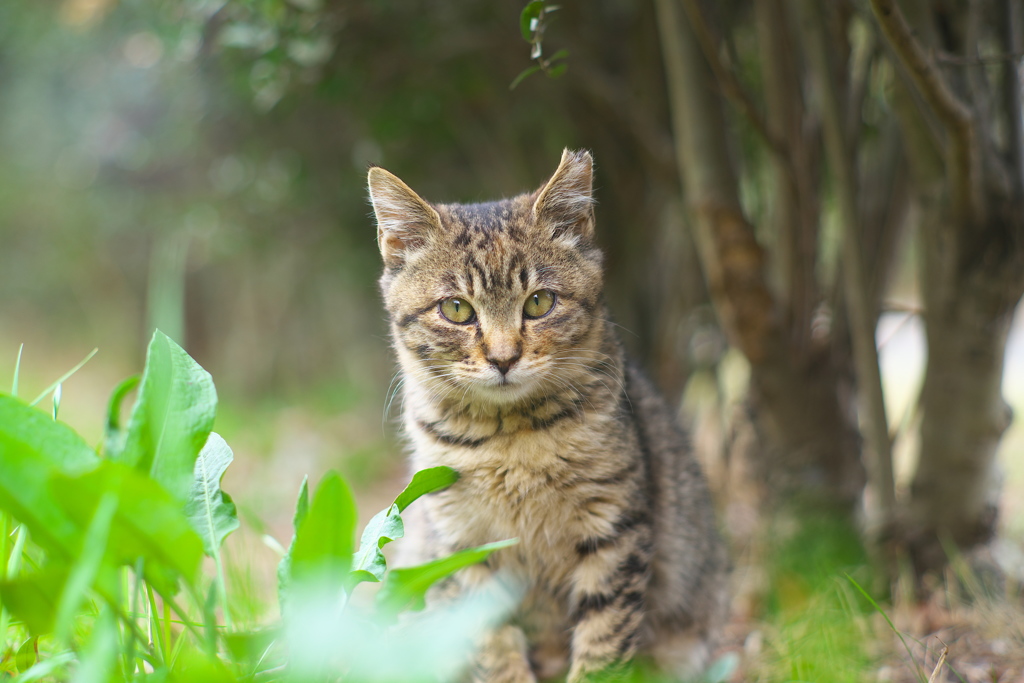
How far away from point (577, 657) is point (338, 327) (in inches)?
310

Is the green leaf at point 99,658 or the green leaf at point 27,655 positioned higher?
the green leaf at point 99,658

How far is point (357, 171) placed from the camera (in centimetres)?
450

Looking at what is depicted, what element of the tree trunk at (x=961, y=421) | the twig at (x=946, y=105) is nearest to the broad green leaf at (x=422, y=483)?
the twig at (x=946, y=105)

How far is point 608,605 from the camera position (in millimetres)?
2057

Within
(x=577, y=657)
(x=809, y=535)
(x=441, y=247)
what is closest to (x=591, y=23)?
(x=441, y=247)

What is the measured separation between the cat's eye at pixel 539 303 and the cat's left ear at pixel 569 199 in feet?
0.79

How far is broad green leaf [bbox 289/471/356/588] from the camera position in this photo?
127 cm

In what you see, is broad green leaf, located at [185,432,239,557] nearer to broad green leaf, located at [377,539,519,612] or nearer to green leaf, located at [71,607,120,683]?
green leaf, located at [71,607,120,683]

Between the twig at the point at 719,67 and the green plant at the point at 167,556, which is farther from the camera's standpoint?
the twig at the point at 719,67

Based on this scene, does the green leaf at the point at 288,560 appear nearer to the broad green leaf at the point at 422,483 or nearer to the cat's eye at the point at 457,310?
the broad green leaf at the point at 422,483

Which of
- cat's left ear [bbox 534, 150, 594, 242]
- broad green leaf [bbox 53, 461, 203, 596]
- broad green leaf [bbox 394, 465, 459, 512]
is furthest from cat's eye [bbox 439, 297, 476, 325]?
broad green leaf [bbox 53, 461, 203, 596]

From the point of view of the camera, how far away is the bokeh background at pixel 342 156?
3.15 metres

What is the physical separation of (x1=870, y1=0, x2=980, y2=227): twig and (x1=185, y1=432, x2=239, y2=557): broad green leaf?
1.92 m

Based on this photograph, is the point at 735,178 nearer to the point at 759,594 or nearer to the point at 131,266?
the point at 759,594
